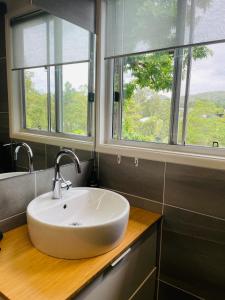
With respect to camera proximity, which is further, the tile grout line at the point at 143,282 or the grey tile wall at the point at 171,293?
the grey tile wall at the point at 171,293

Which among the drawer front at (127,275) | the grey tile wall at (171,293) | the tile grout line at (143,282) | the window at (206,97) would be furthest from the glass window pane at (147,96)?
the grey tile wall at (171,293)

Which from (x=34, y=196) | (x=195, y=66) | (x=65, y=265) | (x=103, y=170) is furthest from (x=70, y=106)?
(x=65, y=265)

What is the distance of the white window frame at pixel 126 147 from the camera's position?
1.15 meters

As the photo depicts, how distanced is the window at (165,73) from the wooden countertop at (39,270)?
695 mm

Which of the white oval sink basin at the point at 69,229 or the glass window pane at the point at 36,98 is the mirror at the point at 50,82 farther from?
the white oval sink basin at the point at 69,229

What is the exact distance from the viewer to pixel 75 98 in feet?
4.83

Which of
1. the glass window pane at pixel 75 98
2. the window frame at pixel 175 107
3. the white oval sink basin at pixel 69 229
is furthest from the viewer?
the glass window pane at pixel 75 98

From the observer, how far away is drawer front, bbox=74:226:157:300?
2.74ft

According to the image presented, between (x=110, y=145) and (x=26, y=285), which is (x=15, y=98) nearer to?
(x=110, y=145)

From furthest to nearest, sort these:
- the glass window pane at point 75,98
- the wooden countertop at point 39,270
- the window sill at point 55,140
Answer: the glass window pane at point 75,98
the window sill at point 55,140
the wooden countertop at point 39,270

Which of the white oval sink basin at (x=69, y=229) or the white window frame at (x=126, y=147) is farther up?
the white window frame at (x=126, y=147)

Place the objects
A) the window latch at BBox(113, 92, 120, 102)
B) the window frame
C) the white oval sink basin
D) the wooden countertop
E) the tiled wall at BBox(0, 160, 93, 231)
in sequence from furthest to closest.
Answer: the window latch at BBox(113, 92, 120, 102) → the window frame → the tiled wall at BBox(0, 160, 93, 231) → the white oval sink basin → the wooden countertop

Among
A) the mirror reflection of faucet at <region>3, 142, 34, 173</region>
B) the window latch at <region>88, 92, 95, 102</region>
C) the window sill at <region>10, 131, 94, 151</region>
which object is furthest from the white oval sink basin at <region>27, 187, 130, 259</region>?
the window latch at <region>88, 92, 95, 102</region>

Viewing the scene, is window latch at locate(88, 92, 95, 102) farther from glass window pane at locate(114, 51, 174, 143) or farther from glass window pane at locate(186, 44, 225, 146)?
glass window pane at locate(186, 44, 225, 146)
